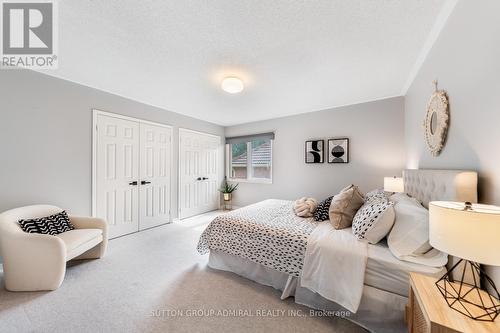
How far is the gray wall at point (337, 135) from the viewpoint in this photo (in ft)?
10.5

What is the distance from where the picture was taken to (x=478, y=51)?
1.16 metres

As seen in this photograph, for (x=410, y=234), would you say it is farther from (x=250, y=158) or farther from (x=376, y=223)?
(x=250, y=158)

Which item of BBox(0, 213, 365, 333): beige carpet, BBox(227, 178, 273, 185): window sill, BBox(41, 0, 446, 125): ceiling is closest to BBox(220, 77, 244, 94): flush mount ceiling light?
BBox(41, 0, 446, 125): ceiling

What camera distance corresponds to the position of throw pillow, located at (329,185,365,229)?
1963 mm

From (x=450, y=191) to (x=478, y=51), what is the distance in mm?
876

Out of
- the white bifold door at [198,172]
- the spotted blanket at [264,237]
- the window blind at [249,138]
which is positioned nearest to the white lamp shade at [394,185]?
the spotted blanket at [264,237]

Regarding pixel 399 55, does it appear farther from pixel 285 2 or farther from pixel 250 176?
pixel 250 176

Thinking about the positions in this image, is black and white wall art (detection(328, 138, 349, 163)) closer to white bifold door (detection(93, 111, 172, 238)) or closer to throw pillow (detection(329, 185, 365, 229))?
throw pillow (detection(329, 185, 365, 229))

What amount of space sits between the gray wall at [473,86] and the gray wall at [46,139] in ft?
13.6

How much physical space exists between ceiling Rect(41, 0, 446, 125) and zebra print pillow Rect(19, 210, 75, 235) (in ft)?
5.95

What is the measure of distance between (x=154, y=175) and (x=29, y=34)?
2.41 meters

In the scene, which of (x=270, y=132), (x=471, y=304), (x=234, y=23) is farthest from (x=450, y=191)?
(x=270, y=132)

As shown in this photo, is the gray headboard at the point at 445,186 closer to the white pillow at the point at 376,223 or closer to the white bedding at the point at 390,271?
the white bedding at the point at 390,271

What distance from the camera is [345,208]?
2.00m
